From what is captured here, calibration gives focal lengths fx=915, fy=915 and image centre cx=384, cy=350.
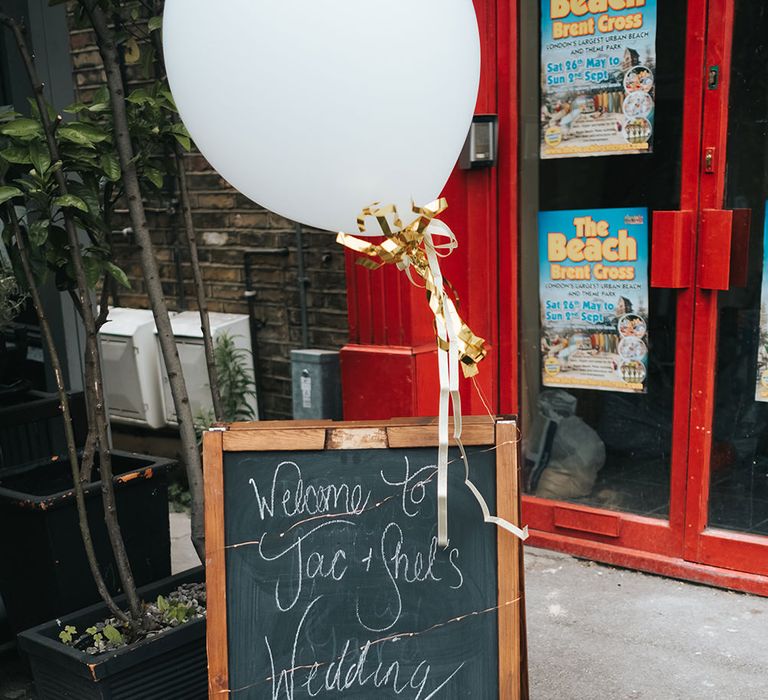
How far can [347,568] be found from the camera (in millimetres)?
2002

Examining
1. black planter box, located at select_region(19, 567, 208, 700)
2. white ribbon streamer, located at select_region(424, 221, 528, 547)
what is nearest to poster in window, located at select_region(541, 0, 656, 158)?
white ribbon streamer, located at select_region(424, 221, 528, 547)

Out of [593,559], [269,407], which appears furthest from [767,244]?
[269,407]

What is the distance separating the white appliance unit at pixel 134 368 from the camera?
469 cm

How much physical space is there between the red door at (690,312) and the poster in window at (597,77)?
0.04 m

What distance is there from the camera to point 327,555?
6.57 feet

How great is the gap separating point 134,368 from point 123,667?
2639 mm

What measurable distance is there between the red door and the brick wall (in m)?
1.02

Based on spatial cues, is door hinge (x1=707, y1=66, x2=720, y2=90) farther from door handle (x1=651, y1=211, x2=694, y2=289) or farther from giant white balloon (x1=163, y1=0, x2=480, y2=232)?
giant white balloon (x1=163, y1=0, x2=480, y2=232)

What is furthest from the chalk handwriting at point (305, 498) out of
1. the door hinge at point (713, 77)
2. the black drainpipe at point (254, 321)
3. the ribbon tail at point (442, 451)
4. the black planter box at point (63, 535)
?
the black drainpipe at point (254, 321)

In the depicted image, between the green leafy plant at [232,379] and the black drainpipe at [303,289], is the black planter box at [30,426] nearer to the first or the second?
the green leafy plant at [232,379]

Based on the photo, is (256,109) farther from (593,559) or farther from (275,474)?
(593,559)

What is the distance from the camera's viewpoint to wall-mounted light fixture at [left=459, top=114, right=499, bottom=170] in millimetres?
3543

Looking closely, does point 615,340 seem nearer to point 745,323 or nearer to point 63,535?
point 745,323

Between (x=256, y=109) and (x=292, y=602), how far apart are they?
3.43 ft
